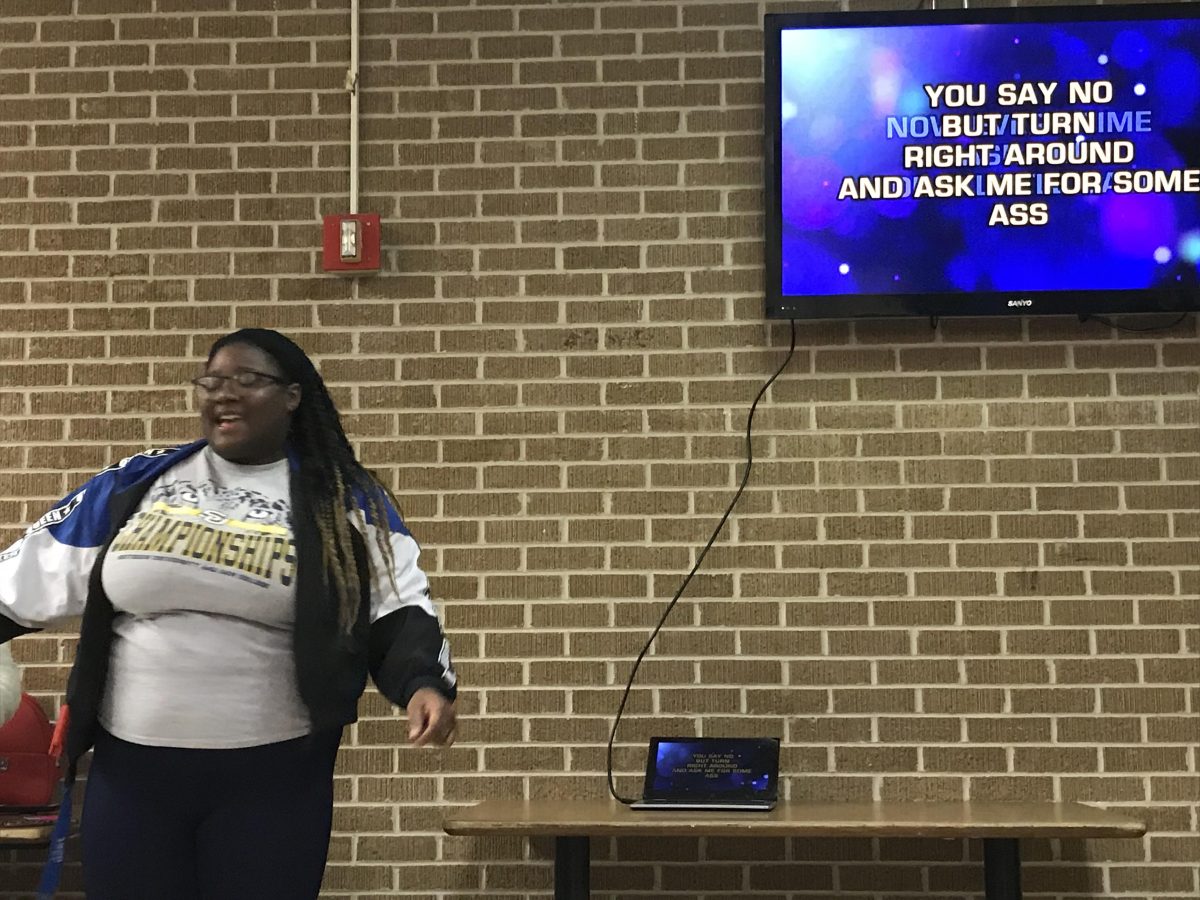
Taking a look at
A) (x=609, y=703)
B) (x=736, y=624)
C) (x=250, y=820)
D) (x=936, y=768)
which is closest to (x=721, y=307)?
(x=736, y=624)

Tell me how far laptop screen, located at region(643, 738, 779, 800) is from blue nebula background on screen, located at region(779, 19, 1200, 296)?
1.17 meters

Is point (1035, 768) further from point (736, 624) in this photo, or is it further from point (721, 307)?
point (721, 307)

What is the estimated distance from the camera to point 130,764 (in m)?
2.09

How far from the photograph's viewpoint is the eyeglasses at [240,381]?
234 cm

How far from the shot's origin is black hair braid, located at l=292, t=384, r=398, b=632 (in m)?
2.25

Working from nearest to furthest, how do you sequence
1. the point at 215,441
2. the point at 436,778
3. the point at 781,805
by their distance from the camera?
the point at 215,441 < the point at 781,805 < the point at 436,778

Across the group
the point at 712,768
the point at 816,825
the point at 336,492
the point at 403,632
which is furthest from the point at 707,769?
the point at 336,492

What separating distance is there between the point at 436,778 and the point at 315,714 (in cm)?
145

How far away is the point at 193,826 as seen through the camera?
210 cm

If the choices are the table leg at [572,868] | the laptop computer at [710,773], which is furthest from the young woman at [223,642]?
the laptop computer at [710,773]

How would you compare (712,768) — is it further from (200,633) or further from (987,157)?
(987,157)

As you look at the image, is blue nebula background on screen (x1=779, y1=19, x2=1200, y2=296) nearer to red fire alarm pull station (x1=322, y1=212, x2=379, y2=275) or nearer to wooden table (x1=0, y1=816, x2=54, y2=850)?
red fire alarm pull station (x1=322, y1=212, x2=379, y2=275)

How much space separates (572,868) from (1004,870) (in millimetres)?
961

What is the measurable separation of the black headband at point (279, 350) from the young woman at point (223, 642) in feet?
0.12
